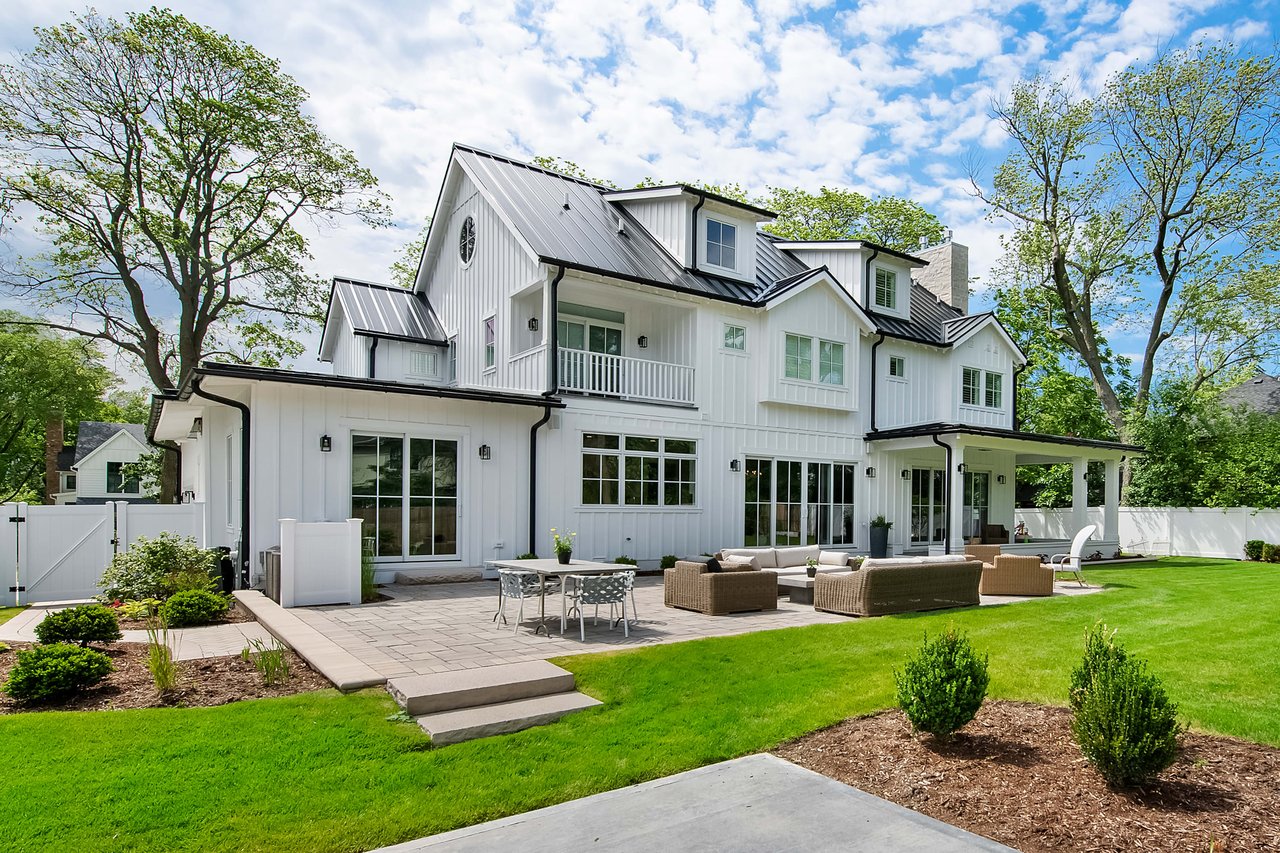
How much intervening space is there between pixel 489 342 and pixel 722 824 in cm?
1403

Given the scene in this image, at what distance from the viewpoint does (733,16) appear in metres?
9.98

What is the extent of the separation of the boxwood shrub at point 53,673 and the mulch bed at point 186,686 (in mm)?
91

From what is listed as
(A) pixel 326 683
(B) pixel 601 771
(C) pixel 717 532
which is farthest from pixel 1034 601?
(A) pixel 326 683

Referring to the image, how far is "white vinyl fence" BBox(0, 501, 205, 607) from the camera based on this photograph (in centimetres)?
1185

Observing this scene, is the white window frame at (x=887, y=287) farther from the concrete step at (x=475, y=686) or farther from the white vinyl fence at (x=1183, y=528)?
the concrete step at (x=475, y=686)

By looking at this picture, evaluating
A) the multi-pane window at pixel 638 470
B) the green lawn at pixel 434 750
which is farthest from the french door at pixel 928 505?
the green lawn at pixel 434 750

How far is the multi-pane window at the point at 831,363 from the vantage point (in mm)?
17828

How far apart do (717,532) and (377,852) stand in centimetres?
1266

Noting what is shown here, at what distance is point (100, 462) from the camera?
43.7m

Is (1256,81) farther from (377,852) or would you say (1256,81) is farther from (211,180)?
(211,180)

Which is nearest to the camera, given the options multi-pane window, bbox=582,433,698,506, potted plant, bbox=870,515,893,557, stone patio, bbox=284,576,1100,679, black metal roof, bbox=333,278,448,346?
stone patio, bbox=284,576,1100,679

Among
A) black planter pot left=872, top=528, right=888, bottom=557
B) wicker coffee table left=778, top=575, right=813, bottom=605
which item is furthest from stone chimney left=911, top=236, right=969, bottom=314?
wicker coffee table left=778, top=575, right=813, bottom=605

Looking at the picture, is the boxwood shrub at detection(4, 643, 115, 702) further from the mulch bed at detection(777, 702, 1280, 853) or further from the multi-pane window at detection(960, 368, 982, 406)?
the multi-pane window at detection(960, 368, 982, 406)

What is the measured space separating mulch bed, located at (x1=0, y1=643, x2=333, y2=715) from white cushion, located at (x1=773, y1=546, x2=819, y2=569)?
325 inches
